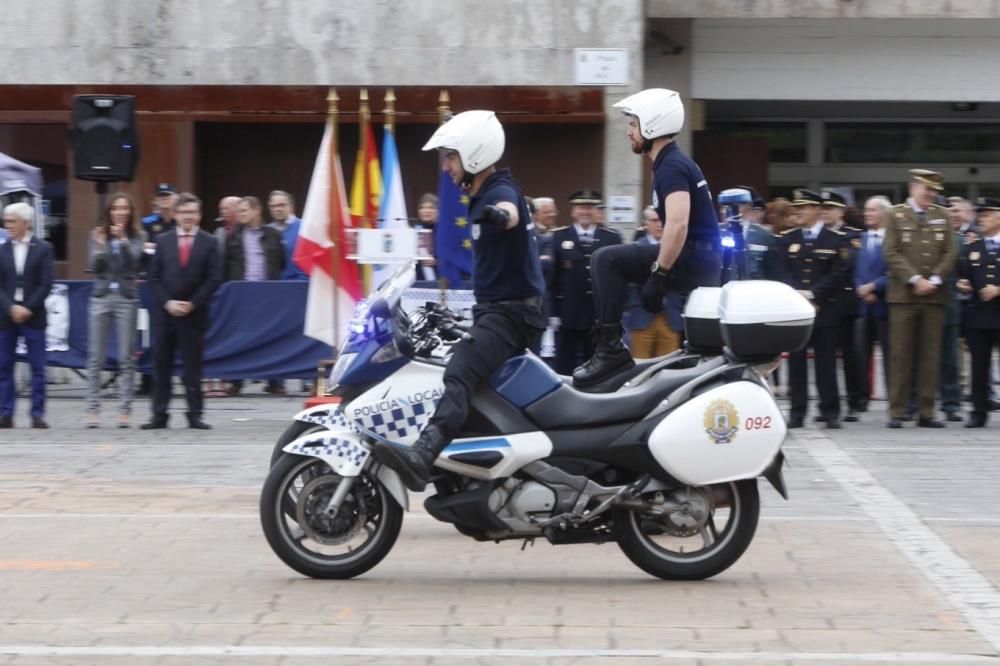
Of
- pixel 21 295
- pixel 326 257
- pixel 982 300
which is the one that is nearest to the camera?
pixel 21 295

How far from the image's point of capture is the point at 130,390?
14.8 metres

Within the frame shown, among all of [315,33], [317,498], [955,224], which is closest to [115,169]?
[315,33]

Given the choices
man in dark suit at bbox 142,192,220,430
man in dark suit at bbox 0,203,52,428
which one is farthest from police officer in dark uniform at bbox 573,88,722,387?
man in dark suit at bbox 0,203,52,428

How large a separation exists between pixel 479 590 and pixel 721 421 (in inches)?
52.1

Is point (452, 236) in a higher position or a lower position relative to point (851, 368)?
higher

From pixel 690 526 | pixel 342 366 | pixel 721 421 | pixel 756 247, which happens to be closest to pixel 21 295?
pixel 756 247

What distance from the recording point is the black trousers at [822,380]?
1441 cm

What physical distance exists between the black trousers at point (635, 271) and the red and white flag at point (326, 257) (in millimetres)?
6617

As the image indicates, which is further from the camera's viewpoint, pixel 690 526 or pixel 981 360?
pixel 981 360

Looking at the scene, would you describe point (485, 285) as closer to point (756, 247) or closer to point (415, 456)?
point (415, 456)

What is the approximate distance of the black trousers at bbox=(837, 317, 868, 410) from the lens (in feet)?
48.9

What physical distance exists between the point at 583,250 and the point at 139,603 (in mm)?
8138

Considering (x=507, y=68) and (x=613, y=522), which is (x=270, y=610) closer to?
(x=613, y=522)

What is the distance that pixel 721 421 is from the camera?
296 inches
